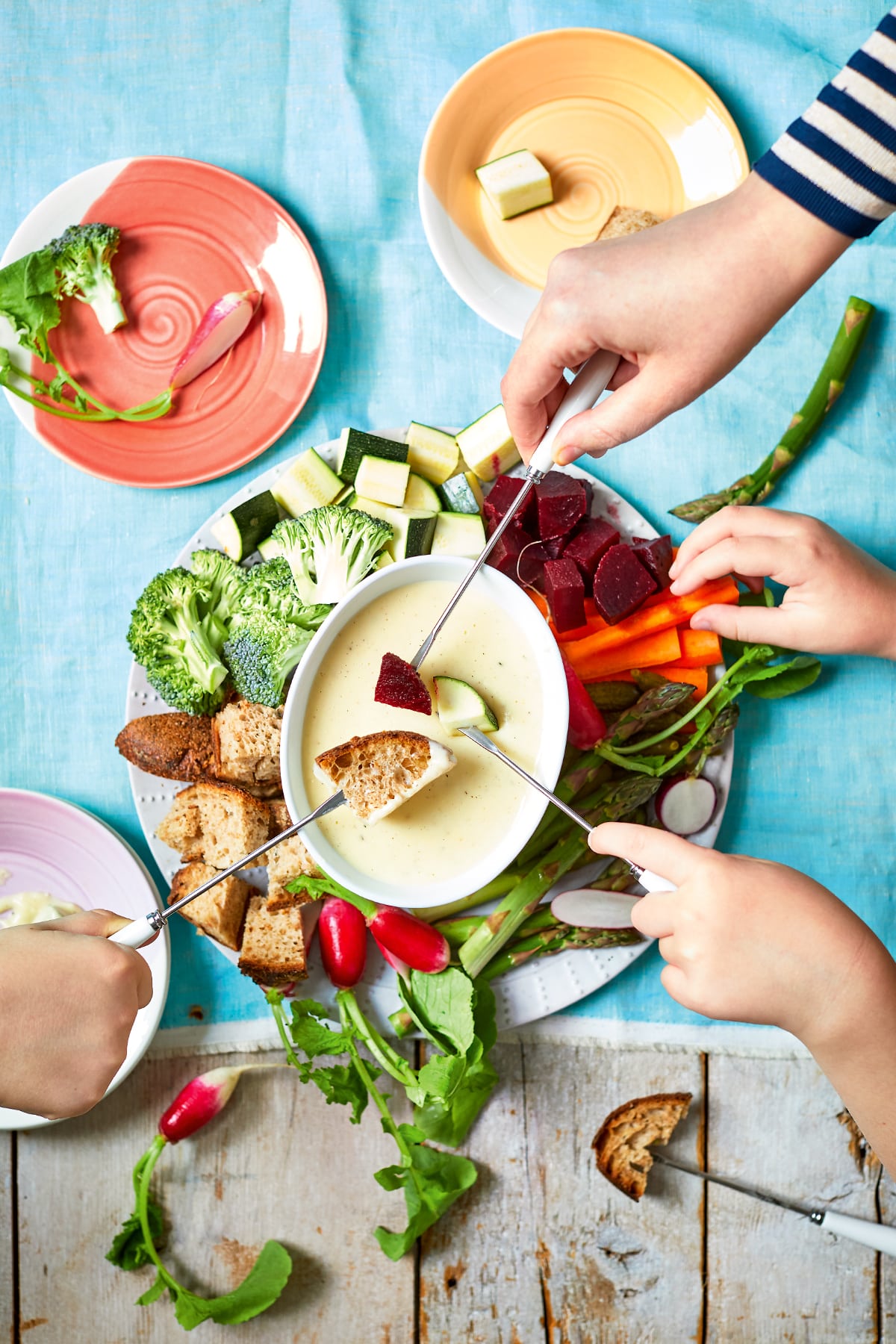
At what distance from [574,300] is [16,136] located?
4.89 feet

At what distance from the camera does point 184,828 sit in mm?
1897

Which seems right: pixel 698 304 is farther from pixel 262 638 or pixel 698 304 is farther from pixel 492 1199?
pixel 492 1199

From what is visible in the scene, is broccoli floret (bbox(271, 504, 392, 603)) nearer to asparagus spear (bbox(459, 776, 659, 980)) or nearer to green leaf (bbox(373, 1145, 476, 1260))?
asparagus spear (bbox(459, 776, 659, 980))

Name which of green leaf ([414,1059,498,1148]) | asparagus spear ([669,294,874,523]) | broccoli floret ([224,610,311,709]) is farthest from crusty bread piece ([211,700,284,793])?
asparagus spear ([669,294,874,523])

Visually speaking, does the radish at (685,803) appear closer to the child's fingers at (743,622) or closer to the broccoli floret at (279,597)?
the child's fingers at (743,622)

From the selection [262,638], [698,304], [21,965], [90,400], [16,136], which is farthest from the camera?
[16,136]

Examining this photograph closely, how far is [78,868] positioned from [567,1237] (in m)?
1.31

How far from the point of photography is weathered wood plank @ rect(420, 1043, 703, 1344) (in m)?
2.05

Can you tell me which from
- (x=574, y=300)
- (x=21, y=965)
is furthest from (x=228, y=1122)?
(x=574, y=300)

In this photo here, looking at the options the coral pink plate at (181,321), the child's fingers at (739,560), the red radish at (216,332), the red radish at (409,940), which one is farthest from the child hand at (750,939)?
the red radish at (216,332)

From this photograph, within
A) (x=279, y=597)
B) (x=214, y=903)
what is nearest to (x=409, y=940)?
(x=214, y=903)

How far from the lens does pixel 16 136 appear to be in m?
2.13

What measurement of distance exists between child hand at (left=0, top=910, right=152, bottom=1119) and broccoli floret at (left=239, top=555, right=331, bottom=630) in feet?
2.11

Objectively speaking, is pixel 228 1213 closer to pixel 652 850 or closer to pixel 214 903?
pixel 214 903
